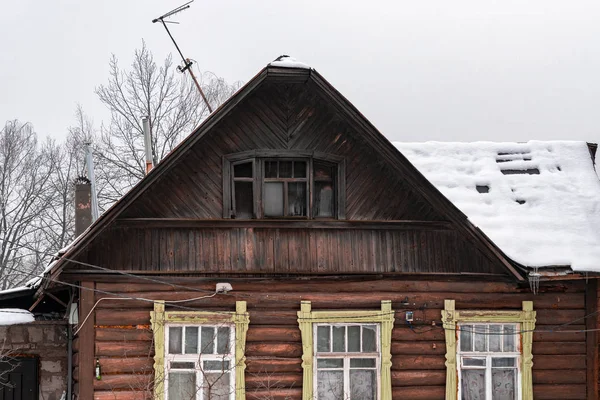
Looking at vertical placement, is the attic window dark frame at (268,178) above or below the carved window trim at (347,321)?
above

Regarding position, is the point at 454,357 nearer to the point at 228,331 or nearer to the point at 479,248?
the point at 479,248

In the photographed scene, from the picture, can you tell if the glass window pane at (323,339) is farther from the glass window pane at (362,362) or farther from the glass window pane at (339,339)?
the glass window pane at (362,362)

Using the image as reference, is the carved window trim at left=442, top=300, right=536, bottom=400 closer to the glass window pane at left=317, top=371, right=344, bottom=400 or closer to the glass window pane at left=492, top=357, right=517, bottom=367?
the glass window pane at left=492, top=357, right=517, bottom=367

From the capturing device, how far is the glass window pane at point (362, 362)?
376 inches

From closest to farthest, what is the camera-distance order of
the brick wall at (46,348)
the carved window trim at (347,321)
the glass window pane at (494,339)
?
1. the carved window trim at (347,321)
2. the glass window pane at (494,339)
3. the brick wall at (46,348)

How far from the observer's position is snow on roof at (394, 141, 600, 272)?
9867mm

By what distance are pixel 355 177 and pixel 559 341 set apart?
408cm

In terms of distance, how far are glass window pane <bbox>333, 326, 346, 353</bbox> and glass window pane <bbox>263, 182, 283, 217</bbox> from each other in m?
1.91

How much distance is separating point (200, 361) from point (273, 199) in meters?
2.58

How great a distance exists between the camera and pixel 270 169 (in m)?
9.68

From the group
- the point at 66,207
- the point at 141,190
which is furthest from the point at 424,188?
the point at 66,207

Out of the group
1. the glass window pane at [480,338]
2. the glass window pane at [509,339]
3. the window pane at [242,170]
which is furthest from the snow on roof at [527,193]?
the window pane at [242,170]

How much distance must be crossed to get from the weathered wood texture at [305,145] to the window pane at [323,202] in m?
0.30

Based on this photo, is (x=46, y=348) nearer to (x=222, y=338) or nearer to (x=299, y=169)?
(x=222, y=338)
